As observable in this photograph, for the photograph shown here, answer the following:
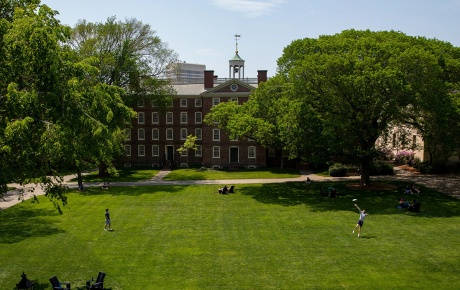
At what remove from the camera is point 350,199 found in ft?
111

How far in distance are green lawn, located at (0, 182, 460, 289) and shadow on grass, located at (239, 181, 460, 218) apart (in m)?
0.08

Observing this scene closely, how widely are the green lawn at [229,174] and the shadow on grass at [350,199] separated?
27.1 feet

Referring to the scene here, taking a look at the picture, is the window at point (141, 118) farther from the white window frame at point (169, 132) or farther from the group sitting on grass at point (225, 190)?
the group sitting on grass at point (225, 190)

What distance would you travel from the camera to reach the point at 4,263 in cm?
2038

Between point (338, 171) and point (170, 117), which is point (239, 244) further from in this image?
point (170, 117)

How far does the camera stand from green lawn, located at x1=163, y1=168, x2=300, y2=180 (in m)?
49.3

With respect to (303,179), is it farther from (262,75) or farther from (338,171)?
(262,75)

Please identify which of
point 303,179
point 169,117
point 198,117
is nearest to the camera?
point 303,179

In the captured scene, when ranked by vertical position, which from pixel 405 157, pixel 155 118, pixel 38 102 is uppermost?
pixel 155 118

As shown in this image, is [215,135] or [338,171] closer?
[338,171]

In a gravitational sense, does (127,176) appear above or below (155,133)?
below

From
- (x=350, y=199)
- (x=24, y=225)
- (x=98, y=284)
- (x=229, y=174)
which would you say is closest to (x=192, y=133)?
(x=229, y=174)

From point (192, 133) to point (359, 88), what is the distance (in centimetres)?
3365

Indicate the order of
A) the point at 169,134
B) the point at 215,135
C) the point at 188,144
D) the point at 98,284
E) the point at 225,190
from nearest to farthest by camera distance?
1. the point at 98,284
2. the point at 225,190
3. the point at 188,144
4. the point at 215,135
5. the point at 169,134
